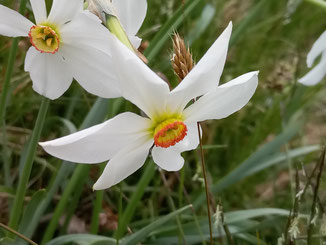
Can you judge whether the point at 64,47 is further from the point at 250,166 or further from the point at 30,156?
the point at 250,166

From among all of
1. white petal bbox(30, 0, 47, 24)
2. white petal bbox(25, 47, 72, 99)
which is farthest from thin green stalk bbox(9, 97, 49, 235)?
white petal bbox(30, 0, 47, 24)

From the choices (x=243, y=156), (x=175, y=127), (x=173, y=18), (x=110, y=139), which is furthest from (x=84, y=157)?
Result: (x=243, y=156)

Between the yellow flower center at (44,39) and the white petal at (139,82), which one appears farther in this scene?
the yellow flower center at (44,39)

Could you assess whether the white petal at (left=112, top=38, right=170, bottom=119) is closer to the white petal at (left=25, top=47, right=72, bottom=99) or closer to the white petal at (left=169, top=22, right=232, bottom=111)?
the white petal at (left=169, top=22, right=232, bottom=111)

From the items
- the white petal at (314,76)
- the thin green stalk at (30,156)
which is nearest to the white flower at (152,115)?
the white petal at (314,76)

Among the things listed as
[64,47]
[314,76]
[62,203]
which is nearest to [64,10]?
[64,47]

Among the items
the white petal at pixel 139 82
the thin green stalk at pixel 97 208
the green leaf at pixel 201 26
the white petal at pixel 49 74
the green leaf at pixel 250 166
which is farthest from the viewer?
the green leaf at pixel 201 26

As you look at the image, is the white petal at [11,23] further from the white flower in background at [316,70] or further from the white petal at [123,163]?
the white flower in background at [316,70]
